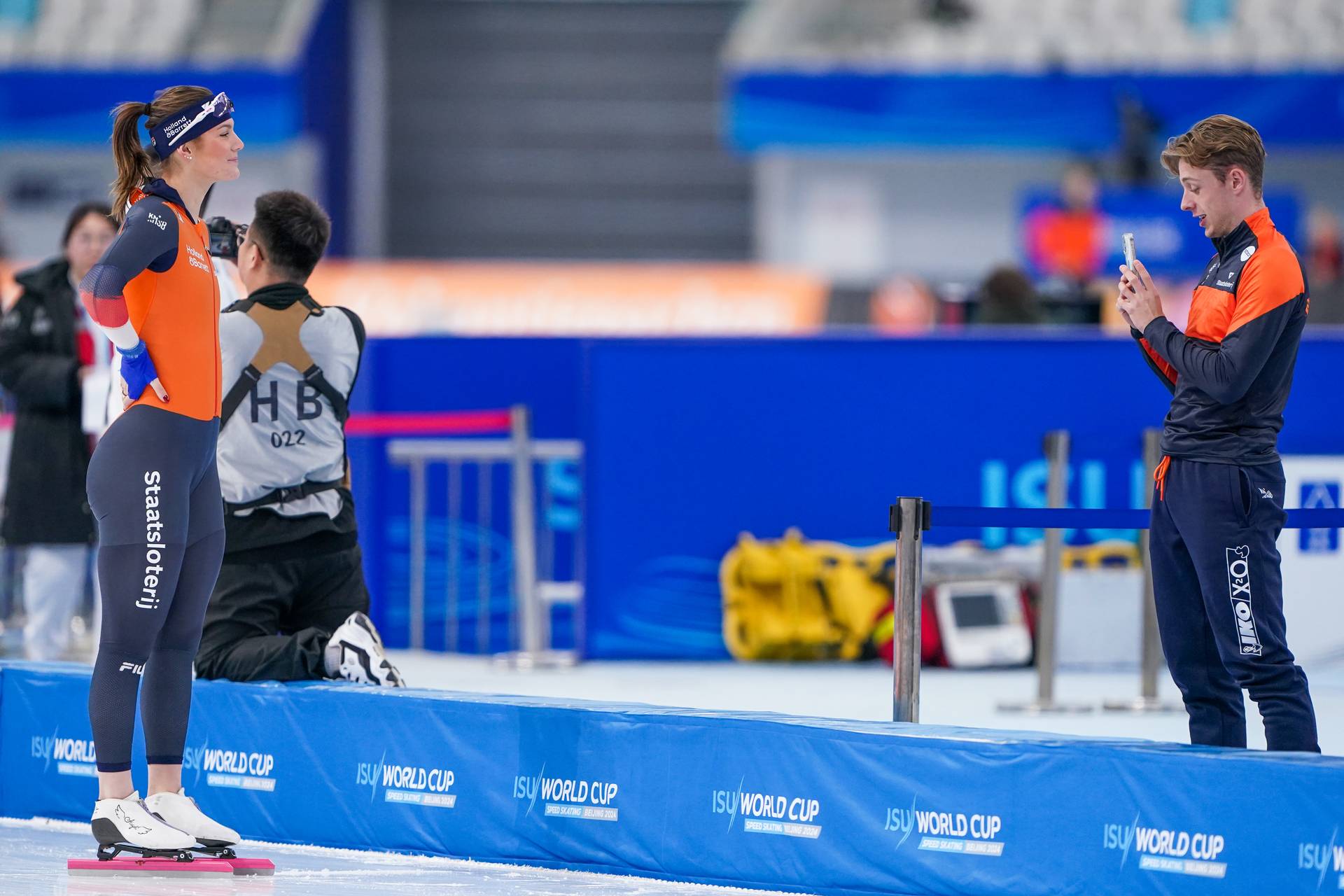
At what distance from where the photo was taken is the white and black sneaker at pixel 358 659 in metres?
5.06

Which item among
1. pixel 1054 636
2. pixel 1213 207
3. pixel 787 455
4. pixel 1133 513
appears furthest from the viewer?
pixel 787 455

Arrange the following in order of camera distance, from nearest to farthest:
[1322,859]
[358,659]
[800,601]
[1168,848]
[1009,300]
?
[1322,859], [1168,848], [358,659], [800,601], [1009,300]

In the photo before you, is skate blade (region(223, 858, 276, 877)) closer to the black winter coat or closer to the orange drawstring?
the orange drawstring

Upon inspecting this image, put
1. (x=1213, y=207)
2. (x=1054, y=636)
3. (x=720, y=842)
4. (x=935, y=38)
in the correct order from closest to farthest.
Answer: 1. (x=1213, y=207)
2. (x=720, y=842)
3. (x=1054, y=636)
4. (x=935, y=38)

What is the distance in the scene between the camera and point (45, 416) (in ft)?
21.8

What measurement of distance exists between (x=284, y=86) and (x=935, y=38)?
669 centimetres

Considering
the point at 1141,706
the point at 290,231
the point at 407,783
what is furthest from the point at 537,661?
the point at 290,231

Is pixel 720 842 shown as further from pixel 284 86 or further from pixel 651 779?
pixel 284 86

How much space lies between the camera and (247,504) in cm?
516

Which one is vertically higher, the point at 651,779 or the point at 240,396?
the point at 240,396

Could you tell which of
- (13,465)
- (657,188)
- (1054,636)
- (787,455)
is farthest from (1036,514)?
(657,188)

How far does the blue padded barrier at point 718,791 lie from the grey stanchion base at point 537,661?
2.53 meters

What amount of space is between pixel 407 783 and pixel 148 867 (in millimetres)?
763

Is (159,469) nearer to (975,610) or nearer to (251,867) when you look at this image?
(251,867)
